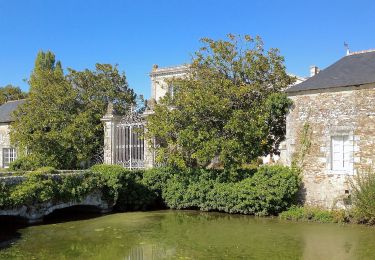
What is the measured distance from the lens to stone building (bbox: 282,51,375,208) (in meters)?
13.1

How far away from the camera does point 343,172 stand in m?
13.4

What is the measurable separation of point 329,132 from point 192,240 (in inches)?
237

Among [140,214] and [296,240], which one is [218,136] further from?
[296,240]

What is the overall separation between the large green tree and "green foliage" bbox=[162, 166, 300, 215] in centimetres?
555

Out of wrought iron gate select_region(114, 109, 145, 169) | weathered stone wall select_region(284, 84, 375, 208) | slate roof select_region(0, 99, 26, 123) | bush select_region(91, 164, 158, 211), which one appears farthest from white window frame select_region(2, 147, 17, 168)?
weathered stone wall select_region(284, 84, 375, 208)

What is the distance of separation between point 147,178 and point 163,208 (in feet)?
4.53

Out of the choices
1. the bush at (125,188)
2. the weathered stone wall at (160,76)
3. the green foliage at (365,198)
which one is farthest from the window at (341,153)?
the weathered stone wall at (160,76)

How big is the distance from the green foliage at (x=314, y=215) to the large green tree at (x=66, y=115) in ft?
32.4

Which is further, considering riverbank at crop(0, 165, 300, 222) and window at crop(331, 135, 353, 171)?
window at crop(331, 135, 353, 171)

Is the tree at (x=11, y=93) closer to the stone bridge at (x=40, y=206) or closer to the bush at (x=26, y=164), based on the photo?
the bush at (x=26, y=164)

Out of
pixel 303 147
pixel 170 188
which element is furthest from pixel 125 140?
pixel 303 147

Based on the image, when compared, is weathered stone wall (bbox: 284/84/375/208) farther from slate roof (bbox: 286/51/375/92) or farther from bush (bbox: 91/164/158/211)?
bush (bbox: 91/164/158/211)

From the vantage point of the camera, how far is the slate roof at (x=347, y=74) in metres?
13.3

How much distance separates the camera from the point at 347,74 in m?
14.0
